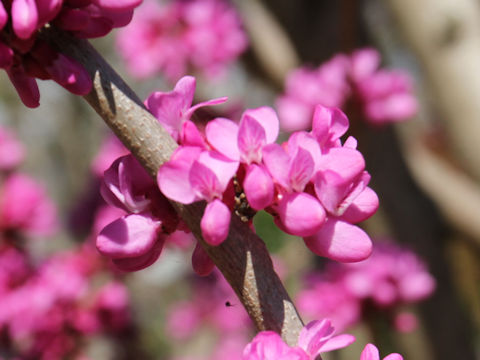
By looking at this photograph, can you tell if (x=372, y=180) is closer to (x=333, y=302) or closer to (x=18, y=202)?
(x=333, y=302)

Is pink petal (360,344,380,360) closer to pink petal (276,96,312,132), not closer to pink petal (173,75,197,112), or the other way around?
pink petal (173,75,197,112)

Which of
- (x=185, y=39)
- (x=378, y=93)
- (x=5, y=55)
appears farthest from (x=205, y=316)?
(x=5, y=55)

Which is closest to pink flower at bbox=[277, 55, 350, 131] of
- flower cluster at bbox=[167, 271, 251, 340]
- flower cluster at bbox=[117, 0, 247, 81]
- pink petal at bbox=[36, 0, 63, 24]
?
flower cluster at bbox=[117, 0, 247, 81]

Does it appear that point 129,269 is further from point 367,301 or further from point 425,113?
point 425,113

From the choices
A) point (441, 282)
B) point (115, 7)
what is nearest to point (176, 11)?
point (441, 282)

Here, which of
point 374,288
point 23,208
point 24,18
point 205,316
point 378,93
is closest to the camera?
point 24,18

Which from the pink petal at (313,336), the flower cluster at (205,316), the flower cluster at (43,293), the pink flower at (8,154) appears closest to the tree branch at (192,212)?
the pink petal at (313,336)

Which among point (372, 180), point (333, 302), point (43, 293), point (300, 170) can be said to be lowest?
point (372, 180)
